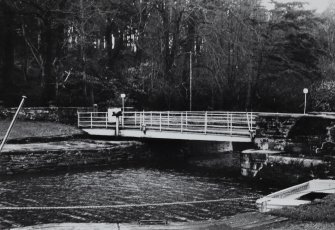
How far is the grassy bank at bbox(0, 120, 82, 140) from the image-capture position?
30.0 m

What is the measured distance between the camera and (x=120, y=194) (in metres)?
19.6

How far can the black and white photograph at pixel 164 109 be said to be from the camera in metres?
20.0

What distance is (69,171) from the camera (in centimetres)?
2634

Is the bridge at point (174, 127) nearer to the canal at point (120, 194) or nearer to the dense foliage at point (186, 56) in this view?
the canal at point (120, 194)

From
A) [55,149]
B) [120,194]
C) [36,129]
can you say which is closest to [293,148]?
[120,194]

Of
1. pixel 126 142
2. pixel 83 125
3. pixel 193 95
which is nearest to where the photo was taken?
pixel 126 142

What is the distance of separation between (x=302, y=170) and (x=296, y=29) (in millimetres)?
22937

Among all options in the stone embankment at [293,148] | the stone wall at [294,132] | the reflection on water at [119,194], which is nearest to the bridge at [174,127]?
the stone wall at [294,132]

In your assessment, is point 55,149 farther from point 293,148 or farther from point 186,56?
point 186,56

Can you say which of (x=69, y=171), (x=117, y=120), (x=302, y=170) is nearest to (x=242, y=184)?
(x=302, y=170)

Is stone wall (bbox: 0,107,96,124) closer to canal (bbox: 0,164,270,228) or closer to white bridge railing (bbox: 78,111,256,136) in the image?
white bridge railing (bbox: 78,111,256,136)

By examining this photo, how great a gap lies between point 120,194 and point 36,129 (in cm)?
1373

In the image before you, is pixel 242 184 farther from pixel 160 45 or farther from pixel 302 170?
pixel 160 45

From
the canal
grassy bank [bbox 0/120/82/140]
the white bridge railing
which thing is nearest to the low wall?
the canal
